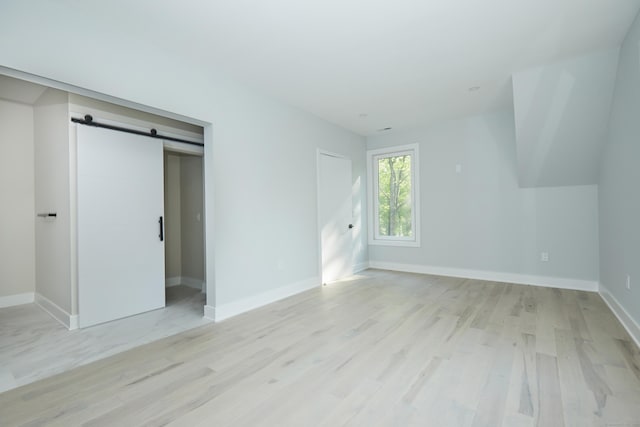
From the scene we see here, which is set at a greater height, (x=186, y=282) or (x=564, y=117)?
(x=564, y=117)

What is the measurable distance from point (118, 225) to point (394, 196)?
4.36 metres

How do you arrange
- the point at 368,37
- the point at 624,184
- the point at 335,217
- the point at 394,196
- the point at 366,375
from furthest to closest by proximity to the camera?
the point at 394,196
the point at 335,217
the point at 624,184
the point at 368,37
the point at 366,375

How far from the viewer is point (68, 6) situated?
2.12m

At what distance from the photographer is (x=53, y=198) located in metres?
3.35

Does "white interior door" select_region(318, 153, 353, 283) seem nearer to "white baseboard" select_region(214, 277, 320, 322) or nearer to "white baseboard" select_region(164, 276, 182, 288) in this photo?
"white baseboard" select_region(214, 277, 320, 322)

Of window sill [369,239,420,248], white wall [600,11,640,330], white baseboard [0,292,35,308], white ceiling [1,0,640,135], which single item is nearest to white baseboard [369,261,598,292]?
window sill [369,239,420,248]

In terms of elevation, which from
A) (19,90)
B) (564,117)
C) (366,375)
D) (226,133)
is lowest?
(366,375)

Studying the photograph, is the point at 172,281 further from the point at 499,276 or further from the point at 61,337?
the point at 499,276

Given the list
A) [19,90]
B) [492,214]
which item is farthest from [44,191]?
[492,214]

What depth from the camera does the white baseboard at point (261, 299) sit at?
3213 mm

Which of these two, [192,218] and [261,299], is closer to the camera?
[261,299]

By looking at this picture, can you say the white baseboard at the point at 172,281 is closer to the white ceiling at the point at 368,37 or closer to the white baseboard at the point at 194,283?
the white baseboard at the point at 194,283

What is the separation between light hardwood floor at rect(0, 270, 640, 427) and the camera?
165 centimetres

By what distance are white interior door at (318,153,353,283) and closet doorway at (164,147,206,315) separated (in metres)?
1.82
